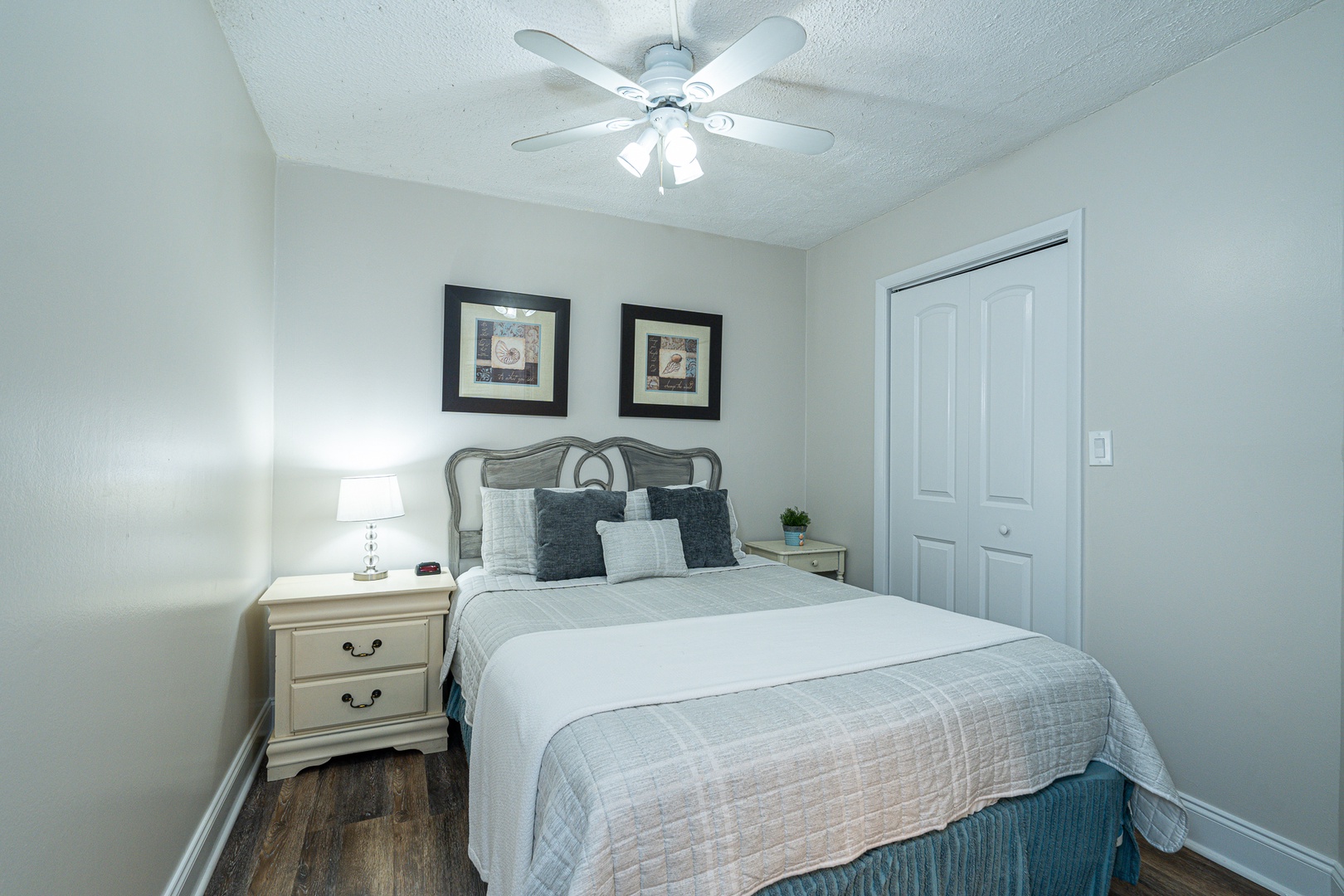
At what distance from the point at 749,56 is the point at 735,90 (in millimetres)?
694

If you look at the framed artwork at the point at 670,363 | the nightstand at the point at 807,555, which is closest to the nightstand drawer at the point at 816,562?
the nightstand at the point at 807,555

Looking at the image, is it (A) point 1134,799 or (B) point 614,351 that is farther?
(B) point 614,351

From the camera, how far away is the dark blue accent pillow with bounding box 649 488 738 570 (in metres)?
3.05

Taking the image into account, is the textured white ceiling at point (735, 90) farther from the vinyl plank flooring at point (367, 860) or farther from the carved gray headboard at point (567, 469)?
the vinyl plank flooring at point (367, 860)

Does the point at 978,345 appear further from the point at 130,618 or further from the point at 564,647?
the point at 130,618

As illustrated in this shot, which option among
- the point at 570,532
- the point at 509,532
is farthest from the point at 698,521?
the point at 509,532

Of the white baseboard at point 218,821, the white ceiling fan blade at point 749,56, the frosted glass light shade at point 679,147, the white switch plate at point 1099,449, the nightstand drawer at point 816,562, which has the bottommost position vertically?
the white baseboard at point 218,821

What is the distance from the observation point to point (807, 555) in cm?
362

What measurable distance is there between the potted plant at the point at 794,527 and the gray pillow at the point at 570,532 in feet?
3.91

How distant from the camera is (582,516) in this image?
2908 millimetres

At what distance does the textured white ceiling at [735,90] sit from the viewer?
1906 mm

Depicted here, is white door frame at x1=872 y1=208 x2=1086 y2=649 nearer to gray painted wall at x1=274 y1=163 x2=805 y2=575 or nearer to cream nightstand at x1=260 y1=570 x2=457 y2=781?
gray painted wall at x1=274 y1=163 x2=805 y2=575

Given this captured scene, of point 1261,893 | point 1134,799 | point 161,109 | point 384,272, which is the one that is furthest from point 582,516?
point 1261,893

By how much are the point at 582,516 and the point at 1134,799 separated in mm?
2135
